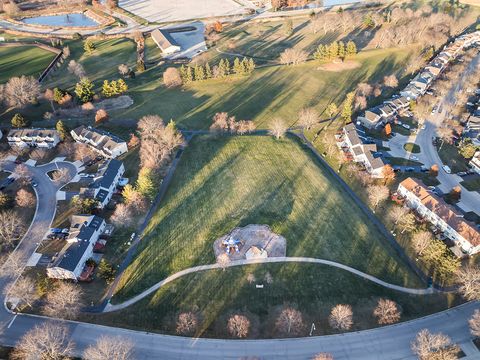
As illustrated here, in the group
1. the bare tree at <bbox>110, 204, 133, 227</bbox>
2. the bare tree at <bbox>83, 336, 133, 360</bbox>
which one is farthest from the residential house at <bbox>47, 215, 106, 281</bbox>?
the bare tree at <bbox>83, 336, 133, 360</bbox>

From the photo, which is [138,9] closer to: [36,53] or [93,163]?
[36,53]

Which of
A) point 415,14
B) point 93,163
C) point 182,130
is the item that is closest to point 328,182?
point 182,130

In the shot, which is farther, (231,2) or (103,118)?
(231,2)

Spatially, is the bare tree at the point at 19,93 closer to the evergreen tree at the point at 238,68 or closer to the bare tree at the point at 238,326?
the evergreen tree at the point at 238,68

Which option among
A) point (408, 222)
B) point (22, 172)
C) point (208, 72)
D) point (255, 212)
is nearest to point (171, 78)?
point (208, 72)

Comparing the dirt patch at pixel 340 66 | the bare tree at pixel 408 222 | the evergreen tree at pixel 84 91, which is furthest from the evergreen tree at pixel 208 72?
the bare tree at pixel 408 222

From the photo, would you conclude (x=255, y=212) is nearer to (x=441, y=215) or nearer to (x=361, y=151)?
(x=361, y=151)
